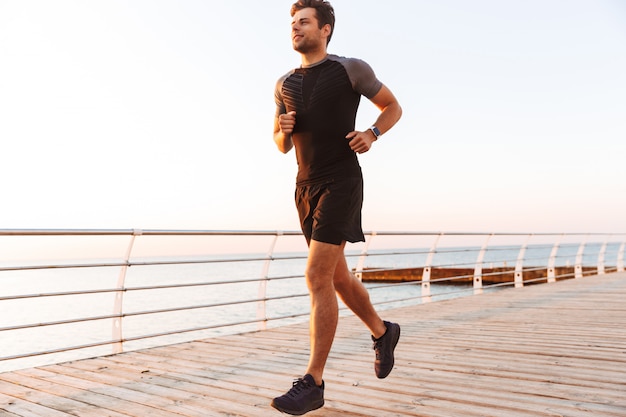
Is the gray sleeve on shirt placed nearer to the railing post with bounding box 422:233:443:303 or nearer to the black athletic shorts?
the black athletic shorts

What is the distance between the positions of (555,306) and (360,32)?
470 centimetres

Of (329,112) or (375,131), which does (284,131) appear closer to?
(329,112)

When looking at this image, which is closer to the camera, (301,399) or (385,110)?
(301,399)

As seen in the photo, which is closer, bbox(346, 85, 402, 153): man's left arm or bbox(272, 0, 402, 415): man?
bbox(272, 0, 402, 415): man

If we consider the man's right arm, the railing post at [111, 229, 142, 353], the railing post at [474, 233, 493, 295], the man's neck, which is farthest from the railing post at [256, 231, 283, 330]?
the railing post at [474, 233, 493, 295]

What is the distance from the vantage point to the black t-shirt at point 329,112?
84.9 inches

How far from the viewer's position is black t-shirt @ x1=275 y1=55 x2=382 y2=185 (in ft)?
7.07

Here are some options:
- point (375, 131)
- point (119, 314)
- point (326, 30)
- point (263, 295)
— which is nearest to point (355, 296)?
point (375, 131)

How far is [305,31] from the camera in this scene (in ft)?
7.20

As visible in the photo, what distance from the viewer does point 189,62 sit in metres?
11.8

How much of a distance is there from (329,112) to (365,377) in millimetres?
1447

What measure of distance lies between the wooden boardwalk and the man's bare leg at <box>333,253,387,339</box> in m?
0.31

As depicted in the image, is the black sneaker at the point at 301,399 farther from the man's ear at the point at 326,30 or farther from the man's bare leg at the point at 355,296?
the man's ear at the point at 326,30

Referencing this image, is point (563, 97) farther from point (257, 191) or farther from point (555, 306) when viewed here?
point (555, 306)
